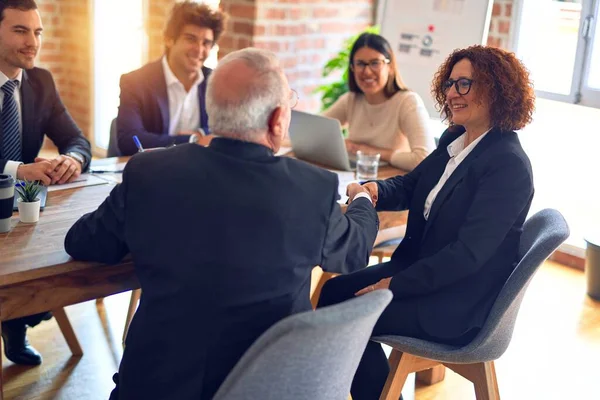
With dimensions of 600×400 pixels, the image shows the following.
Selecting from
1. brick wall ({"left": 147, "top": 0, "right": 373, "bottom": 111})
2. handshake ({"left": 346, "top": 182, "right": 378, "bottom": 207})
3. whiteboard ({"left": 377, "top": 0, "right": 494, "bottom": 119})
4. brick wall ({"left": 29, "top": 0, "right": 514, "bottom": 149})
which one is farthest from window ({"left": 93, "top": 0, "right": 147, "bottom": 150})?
handshake ({"left": 346, "top": 182, "right": 378, "bottom": 207})

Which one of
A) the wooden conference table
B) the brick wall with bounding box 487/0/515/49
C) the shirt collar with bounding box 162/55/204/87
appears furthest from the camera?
the brick wall with bounding box 487/0/515/49

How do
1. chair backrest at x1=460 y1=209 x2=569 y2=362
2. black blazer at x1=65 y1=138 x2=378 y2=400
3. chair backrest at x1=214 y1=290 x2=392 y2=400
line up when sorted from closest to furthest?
chair backrest at x1=214 y1=290 x2=392 y2=400
black blazer at x1=65 y1=138 x2=378 y2=400
chair backrest at x1=460 y1=209 x2=569 y2=362

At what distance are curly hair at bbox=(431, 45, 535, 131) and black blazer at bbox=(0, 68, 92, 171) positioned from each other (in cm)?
142

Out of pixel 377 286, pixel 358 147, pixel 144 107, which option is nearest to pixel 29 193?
pixel 377 286

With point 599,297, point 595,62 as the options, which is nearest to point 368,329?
point 599,297

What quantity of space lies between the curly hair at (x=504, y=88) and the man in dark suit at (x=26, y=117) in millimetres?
1373

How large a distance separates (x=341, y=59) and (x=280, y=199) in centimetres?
298

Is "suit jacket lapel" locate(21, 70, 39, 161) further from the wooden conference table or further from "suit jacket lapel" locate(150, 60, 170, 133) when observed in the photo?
the wooden conference table

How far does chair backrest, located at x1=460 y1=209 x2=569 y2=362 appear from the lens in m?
1.92

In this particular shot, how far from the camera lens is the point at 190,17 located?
3.17 metres

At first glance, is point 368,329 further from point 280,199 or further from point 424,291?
point 424,291

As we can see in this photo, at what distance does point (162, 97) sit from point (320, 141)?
2.34 ft

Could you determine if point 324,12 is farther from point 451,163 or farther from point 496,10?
point 451,163

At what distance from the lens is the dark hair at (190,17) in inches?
125
